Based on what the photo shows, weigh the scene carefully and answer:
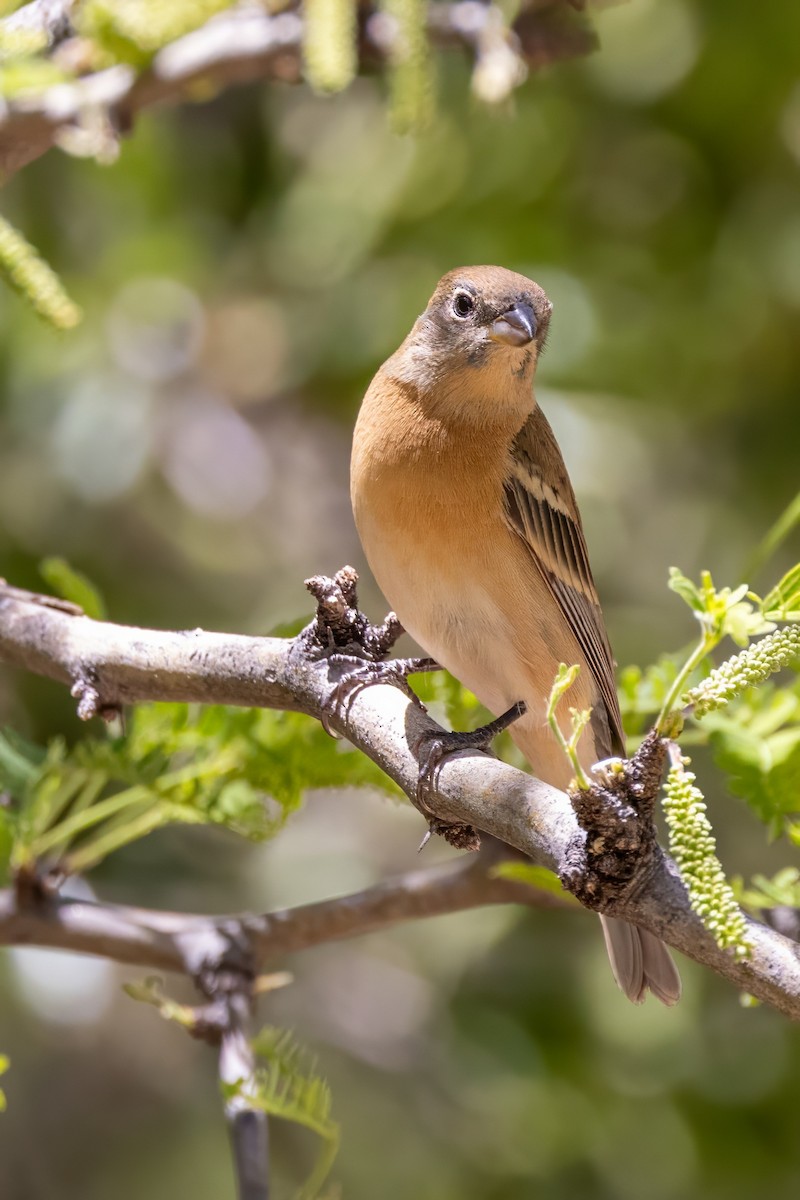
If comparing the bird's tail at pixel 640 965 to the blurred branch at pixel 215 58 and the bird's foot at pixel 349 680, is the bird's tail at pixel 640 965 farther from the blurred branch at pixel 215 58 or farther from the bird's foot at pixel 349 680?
the blurred branch at pixel 215 58

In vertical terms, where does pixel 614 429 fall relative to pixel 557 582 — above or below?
above

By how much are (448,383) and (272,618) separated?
206cm

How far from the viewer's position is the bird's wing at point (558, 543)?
3354mm

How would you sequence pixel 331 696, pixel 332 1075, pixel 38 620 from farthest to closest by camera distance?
pixel 332 1075 < pixel 38 620 < pixel 331 696

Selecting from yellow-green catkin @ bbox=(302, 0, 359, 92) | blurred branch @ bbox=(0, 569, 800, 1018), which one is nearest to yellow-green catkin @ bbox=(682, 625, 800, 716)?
blurred branch @ bbox=(0, 569, 800, 1018)

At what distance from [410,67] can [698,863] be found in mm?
1596

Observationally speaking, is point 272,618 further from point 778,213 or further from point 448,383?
point 778,213

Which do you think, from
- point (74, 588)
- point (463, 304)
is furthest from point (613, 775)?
point (463, 304)

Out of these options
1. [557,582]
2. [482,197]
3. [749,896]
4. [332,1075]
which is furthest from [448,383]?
[332,1075]

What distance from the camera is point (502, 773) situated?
82.7 inches

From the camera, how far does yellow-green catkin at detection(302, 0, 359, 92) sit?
7.30 feet

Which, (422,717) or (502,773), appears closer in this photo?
(502,773)

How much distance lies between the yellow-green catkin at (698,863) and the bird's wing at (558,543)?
156cm

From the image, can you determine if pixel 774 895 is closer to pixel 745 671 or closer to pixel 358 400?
→ pixel 745 671
